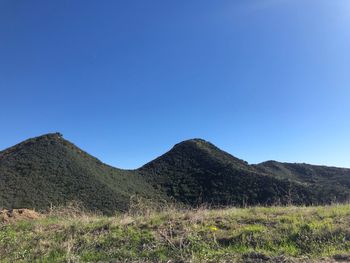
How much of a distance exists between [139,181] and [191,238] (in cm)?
3750

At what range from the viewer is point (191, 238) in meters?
7.25

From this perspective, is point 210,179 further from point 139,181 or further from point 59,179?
point 59,179

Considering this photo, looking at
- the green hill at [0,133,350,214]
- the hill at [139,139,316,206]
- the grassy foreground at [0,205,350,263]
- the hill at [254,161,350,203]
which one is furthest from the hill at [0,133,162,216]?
the grassy foreground at [0,205,350,263]

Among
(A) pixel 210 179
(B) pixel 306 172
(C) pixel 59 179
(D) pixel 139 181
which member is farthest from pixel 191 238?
(B) pixel 306 172

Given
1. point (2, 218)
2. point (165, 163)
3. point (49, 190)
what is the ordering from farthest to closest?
point (165, 163) → point (49, 190) → point (2, 218)

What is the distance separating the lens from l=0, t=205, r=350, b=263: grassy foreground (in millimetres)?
6633

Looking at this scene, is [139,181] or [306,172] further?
[306,172]

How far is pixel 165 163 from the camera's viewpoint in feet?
170

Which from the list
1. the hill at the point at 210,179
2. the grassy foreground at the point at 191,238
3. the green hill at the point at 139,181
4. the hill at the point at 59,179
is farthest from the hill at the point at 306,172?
the grassy foreground at the point at 191,238

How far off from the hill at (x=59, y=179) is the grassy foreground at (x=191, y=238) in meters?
20.7

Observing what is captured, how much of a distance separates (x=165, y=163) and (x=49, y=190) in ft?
67.0

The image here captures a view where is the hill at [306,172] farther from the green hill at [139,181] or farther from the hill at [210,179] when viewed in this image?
the hill at [210,179]

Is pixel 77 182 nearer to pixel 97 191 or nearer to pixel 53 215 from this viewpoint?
pixel 97 191

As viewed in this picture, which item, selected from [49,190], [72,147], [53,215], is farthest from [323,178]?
[53,215]
